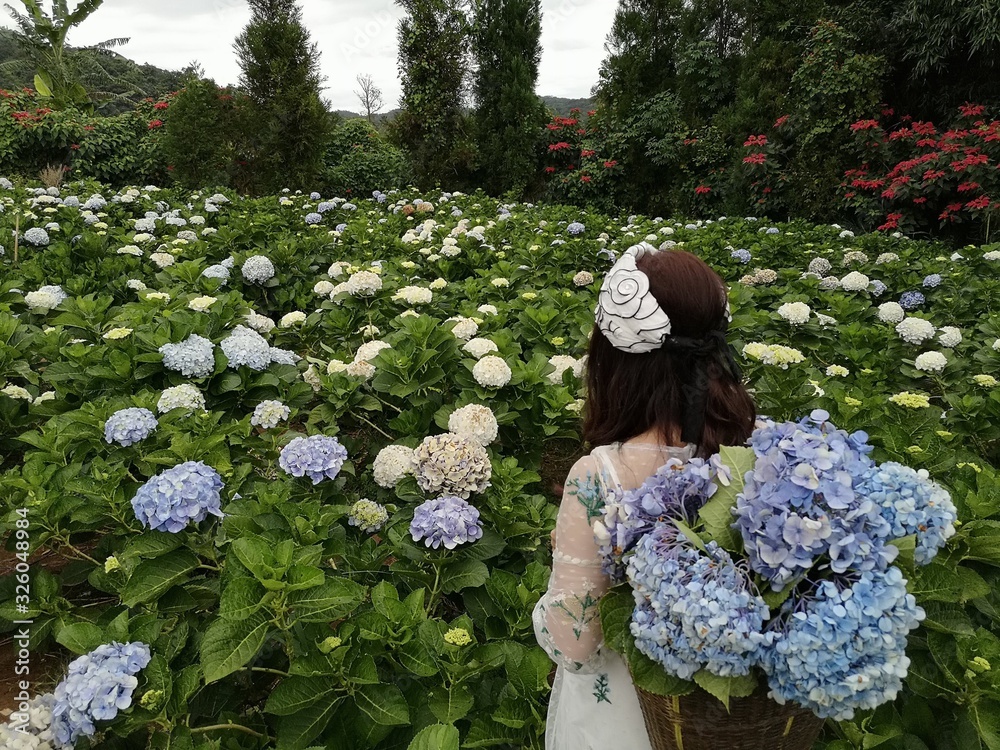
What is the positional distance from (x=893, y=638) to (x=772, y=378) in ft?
5.70

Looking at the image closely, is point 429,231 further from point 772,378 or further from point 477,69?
point 477,69

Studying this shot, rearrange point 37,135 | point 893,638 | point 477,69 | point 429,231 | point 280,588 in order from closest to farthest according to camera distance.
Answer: point 893,638 < point 280,588 < point 429,231 < point 37,135 < point 477,69

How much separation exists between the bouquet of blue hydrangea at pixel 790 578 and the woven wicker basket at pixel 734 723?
0.03 m

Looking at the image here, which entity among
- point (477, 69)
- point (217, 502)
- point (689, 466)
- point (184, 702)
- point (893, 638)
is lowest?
point (184, 702)

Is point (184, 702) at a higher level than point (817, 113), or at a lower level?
lower

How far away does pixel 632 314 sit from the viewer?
3.68ft

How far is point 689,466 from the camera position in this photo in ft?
2.87

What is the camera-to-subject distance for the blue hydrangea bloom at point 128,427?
188cm

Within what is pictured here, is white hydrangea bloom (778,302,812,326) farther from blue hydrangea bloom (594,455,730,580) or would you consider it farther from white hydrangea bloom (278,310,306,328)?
blue hydrangea bloom (594,455,730,580)

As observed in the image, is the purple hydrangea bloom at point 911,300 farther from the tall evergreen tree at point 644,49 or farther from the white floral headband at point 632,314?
the tall evergreen tree at point 644,49

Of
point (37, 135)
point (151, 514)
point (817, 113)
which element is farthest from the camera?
point (37, 135)

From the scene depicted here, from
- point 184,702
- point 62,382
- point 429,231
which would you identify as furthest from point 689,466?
point 429,231

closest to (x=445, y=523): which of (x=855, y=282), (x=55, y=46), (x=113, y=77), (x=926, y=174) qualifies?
(x=855, y=282)

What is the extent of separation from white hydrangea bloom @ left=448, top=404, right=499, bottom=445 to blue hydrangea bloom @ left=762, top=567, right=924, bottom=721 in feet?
4.33
